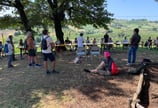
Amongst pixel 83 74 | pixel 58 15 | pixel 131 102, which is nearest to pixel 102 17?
pixel 58 15

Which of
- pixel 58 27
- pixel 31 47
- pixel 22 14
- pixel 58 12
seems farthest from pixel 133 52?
pixel 58 27

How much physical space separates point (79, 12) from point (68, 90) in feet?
51.4

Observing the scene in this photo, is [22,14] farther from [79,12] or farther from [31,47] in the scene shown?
[31,47]

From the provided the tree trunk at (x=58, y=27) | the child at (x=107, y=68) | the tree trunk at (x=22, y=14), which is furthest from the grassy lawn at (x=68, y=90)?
the tree trunk at (x=58, y=27)

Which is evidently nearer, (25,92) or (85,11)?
(25,92)

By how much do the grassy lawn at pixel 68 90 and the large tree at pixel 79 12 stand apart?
1150 centimetres

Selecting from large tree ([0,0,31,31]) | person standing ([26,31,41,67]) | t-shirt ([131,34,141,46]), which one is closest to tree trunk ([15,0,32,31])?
large tree ([0,0,31,31])

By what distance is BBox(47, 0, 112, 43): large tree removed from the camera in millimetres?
24922

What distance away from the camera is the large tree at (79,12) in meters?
24.9

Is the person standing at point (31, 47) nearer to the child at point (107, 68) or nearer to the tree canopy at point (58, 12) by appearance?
the child at point (107, 68)

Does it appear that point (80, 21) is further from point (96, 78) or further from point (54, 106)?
point (54, 106)

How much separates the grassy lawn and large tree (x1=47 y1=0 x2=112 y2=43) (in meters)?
11.5

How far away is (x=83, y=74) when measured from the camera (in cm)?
1321

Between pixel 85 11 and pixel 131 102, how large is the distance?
19107 millimetres
